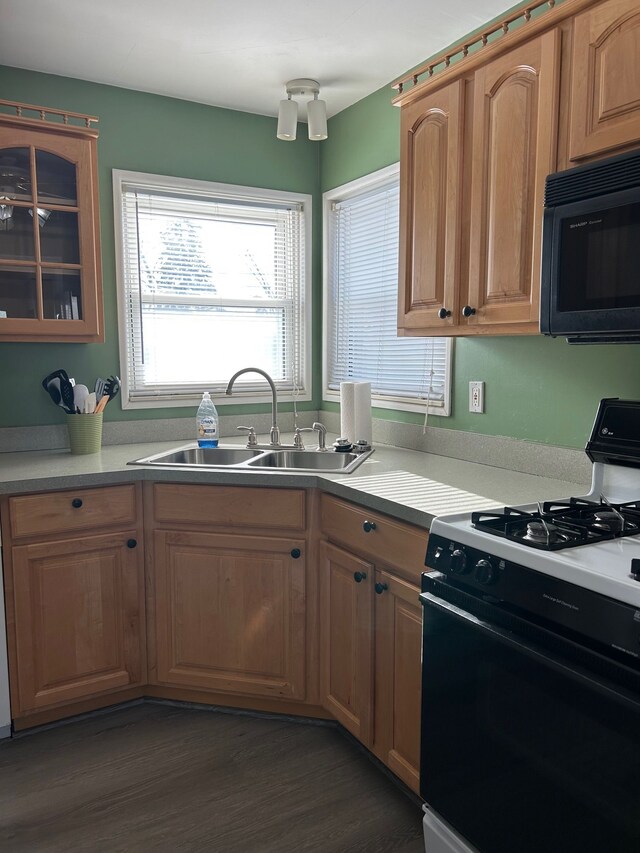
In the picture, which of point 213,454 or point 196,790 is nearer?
point 196,790

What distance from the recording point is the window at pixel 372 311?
9.00ft

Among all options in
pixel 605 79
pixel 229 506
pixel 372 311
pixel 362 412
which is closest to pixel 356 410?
pixel 362 412

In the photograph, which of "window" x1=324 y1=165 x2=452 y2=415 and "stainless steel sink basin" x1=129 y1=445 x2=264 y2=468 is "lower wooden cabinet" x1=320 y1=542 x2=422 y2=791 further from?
"window" x1=324 y1=165 x2=452 y2=415

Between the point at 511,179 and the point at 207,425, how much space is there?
1.56 m

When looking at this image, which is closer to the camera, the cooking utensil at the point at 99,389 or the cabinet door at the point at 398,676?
the cabinet door at the point at 398,676

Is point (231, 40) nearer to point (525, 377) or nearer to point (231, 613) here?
point (525, 377)

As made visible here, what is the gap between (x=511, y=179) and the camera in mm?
1824

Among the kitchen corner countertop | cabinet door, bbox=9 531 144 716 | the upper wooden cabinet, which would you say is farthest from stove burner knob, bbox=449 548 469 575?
cabinet door, bbox=9 531 144 716

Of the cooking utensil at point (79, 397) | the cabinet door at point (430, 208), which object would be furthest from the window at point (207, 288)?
the cabinet door at point (430, 208)

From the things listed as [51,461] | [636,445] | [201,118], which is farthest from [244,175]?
[636,445]

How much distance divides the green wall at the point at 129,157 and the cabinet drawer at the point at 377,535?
47.0 inches

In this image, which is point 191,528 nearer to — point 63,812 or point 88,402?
point 88,402

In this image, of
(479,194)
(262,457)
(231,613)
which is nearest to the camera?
(479,194)

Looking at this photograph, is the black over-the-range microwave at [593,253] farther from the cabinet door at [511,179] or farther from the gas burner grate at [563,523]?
the gas burner grate at [563,523]
